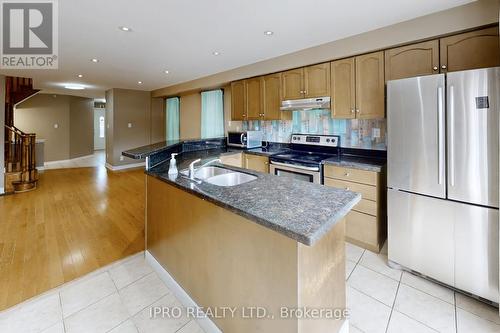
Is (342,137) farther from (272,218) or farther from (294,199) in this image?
(272,218)

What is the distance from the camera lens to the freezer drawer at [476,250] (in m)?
1.80

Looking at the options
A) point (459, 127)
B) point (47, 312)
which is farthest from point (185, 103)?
point (459, 127)

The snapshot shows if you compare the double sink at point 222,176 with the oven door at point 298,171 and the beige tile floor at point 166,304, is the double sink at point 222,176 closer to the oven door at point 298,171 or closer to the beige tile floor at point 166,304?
the beige tile floor at point 166,304

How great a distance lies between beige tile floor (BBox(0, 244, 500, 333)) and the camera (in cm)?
168

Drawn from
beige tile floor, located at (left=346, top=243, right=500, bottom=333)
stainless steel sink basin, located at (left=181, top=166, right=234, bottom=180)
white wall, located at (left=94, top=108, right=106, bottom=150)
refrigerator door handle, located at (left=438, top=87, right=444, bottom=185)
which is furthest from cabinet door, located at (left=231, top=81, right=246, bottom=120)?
white wall, located at (left=94, top=108, right=106, bottom=150)

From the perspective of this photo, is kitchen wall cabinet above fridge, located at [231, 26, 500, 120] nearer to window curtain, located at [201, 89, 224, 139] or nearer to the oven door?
the oven door

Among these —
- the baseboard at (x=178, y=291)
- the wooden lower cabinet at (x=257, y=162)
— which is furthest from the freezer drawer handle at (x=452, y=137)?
the wooden lower cabinet at (x=257, y=162)

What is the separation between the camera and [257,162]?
3930 millimetres

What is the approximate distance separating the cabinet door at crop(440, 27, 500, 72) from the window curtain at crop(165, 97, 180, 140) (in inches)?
245

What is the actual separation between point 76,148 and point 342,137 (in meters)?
10.1

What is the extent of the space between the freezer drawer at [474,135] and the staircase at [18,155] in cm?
717

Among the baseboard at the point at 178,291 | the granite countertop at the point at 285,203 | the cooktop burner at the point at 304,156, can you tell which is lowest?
A: the baseboard at the point at 178,291

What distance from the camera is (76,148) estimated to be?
9531mm

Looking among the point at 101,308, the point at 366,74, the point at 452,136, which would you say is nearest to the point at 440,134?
the point at 452,136
